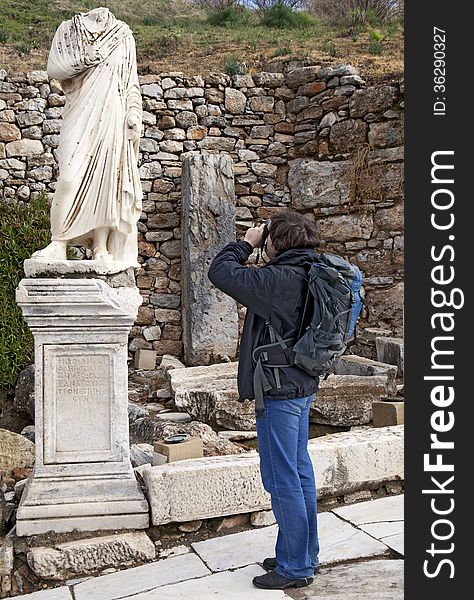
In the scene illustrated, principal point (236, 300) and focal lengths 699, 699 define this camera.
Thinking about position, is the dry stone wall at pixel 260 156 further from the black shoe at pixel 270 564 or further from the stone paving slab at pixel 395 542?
the black shoe at pixel 270 564

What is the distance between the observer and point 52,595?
314 cm

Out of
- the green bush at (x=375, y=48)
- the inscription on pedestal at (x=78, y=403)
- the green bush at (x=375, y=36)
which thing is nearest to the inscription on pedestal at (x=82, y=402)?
the inscription on pedestal at (x=78, y=403)

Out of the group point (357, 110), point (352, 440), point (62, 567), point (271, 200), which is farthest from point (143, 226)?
point (62, 567)

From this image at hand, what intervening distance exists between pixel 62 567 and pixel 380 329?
246 inches

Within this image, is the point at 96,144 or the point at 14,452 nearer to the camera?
the point at 96,144

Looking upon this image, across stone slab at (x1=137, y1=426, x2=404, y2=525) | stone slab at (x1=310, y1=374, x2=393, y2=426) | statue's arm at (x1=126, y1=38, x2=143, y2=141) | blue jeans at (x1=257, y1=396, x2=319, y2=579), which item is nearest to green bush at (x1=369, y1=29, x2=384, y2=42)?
stone slab at (x1=310, y1=374, x2=393, y2=426)

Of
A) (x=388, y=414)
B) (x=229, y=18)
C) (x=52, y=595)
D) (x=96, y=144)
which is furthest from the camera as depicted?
(x=229, y=18)

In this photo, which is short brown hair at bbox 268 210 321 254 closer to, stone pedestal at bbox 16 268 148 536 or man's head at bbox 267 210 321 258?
man's head at bbox 267 210 321 258

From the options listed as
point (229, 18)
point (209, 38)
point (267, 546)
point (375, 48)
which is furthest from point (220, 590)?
point (229, 18)

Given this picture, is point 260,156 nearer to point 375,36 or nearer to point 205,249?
point 205,249

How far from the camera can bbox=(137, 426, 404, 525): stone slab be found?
357 centimetres

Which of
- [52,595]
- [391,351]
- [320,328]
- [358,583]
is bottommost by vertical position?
[52,595]

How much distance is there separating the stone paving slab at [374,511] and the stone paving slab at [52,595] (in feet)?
4.91

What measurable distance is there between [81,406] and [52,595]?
0.91 metres
